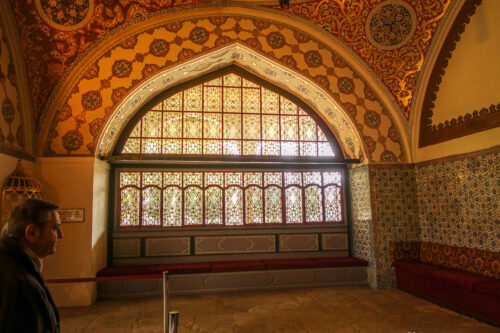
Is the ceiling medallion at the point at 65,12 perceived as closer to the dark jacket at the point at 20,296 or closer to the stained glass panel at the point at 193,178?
the stained glass panel at the point at 193,178

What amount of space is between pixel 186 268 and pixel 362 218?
3669 millimetres

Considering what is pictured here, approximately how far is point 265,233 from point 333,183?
191 cm

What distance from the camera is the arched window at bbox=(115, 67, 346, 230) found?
6656 millimetres

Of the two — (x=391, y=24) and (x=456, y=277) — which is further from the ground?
(x=391, y=24)

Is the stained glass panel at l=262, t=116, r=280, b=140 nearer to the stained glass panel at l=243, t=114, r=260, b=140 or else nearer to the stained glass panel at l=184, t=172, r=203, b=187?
the stained glass panel at l=243, t=114, r=260, b=140

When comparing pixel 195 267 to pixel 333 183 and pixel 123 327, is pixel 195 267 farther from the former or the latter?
pixel 333 183

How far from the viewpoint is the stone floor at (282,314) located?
4.32 meters

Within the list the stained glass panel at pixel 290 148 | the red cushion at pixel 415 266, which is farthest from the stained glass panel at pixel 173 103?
the red cushion at pixel 415 266

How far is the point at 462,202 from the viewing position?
5418 mm

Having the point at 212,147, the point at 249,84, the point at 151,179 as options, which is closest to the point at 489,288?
the point at 212,147

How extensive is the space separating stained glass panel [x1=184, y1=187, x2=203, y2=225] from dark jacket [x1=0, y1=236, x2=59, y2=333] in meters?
5.31

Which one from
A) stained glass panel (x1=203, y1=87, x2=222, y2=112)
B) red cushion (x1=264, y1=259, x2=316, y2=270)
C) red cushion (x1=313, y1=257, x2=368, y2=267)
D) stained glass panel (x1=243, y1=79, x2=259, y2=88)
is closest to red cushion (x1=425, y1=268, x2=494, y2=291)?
red cushion (x1=313, y1=257, x2=368, y2=267)

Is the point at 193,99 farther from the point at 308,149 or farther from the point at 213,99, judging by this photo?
the point at 308,149

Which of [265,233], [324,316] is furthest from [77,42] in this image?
[324,316]
